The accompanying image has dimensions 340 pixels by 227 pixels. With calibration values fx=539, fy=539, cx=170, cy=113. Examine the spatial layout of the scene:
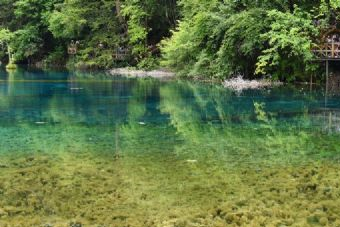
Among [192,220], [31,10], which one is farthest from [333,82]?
[31,10]

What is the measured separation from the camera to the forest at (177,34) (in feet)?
85.9

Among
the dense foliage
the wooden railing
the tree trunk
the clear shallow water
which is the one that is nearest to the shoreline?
the dense foliage

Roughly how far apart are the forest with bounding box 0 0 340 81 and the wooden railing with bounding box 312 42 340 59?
1.54ft

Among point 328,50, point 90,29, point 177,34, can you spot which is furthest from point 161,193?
point 90,29

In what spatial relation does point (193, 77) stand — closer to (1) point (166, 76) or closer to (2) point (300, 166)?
(1) point (166, 76)

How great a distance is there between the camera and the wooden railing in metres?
25.8

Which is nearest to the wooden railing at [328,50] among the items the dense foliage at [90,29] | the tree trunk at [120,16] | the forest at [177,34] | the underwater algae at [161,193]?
the forest at [177,34]

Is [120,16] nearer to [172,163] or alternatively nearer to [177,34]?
[177,34]

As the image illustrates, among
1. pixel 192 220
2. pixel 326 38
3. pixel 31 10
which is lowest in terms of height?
pixel 192 220

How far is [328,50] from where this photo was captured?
25.9 m

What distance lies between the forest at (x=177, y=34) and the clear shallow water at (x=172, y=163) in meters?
5.64

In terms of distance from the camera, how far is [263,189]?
9.30 meters

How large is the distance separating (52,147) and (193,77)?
21635mm

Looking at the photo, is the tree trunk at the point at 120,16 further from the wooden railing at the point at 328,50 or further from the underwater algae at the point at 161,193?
the underwater algae at the point at 161,193
